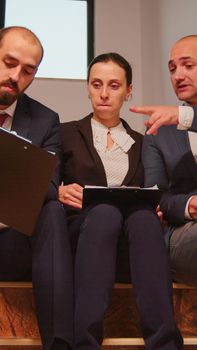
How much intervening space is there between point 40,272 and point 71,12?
2.77m

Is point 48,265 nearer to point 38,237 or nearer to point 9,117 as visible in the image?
point 38,237

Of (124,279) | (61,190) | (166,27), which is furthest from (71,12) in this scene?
(124,279)

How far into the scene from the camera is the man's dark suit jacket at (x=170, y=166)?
133 cm

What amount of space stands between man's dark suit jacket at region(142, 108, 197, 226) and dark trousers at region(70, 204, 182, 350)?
0.81 ft

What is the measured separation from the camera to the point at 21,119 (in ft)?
4.37

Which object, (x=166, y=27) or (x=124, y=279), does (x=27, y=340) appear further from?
(x=166, y=27)

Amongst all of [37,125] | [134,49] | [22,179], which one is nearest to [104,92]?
[37,125]

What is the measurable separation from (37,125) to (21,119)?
0.05 m

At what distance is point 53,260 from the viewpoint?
1.01 metres

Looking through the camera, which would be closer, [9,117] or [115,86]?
[9,117]

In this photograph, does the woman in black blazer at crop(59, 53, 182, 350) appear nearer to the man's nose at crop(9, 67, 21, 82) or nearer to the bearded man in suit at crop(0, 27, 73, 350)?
the bearded man in suit at crop(0, 27, 73, 350)

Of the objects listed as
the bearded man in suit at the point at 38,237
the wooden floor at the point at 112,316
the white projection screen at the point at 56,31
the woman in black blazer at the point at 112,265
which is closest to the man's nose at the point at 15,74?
the bearded man in suit at the point at 38,237

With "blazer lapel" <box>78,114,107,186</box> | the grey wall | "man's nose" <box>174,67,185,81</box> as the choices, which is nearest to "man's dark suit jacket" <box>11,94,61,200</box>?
"blazer lapel" <box>78,114,107,186</box>

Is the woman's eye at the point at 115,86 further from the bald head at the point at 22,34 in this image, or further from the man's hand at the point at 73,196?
the man's hand at the point at 73,196
